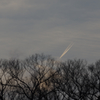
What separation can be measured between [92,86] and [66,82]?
6.45m

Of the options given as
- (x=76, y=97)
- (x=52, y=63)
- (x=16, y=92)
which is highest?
(x=52, y=63)

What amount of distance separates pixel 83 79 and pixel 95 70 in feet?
15.5

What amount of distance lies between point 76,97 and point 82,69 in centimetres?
865

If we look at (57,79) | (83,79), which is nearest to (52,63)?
(57,79)

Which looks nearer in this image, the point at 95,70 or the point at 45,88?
the point at 45,88

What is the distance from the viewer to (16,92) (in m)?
60.8

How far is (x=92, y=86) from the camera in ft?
203

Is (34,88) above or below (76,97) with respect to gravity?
above

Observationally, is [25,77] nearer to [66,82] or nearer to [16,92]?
[16,92]

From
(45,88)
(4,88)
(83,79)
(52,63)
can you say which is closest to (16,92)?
(4,88)

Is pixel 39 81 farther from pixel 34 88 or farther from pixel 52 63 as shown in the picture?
pixel 52 63

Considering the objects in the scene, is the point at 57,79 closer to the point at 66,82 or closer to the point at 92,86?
the point at 66,82

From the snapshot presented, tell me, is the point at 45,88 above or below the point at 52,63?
below

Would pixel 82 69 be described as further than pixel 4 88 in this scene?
Yes
